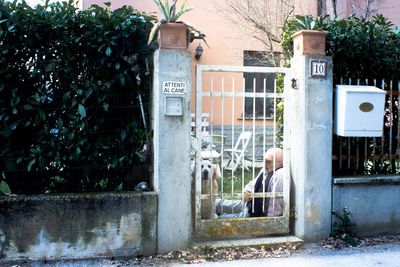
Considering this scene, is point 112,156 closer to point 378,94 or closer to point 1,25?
point 1,25

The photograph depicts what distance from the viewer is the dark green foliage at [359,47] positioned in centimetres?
486

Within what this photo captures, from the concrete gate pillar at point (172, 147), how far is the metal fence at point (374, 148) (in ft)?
6.44

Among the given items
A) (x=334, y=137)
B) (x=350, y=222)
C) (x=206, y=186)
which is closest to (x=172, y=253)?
(x=206, y=186)

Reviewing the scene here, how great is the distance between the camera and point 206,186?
5047 mm

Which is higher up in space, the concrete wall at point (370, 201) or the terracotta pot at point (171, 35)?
the terracotta pot at point (171, 35)

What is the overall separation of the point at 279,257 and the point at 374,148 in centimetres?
190

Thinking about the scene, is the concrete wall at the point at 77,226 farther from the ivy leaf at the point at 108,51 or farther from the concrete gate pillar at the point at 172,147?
the ivy leaf at the point at 108,51

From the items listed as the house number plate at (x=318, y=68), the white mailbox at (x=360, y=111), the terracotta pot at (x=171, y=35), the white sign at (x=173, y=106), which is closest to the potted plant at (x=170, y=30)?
the terracotta pot at (x=171, y=35)

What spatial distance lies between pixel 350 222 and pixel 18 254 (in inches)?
146

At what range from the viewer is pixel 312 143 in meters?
4.55

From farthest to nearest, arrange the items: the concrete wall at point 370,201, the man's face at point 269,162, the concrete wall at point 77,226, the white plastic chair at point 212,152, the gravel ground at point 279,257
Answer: the man's face at point 269,162, the concrete wall at point 370,201, the white plastic chair at point 212,152, the gravel ground at point 279,257, the concrete wall at point 77,226

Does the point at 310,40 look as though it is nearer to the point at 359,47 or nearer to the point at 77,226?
the point at 359,47

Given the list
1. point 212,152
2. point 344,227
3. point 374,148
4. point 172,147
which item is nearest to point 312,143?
point 374,148

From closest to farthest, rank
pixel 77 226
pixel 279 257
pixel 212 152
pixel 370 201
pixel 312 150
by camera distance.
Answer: pixel 77 226 < pixel 279 257 < pixel 312 150 < pixel 370 201 < pixel 212 152
